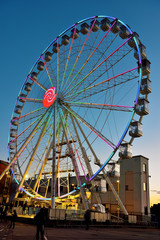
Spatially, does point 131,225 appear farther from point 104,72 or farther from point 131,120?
point 104,72

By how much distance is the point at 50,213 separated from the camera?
56.7ft

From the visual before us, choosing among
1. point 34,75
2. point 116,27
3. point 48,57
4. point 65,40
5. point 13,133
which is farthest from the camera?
point 13,133

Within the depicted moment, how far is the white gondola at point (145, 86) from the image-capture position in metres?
19.3

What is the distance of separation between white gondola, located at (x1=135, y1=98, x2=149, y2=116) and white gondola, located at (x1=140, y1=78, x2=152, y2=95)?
0.70m

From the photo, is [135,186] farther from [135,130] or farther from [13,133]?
[135,130]

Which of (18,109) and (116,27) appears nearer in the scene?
(116,27)

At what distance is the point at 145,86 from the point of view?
1934 centimetres

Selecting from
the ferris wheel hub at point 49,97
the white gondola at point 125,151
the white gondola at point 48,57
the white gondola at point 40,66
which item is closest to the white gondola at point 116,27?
the ferris wheel hub at point 49,97

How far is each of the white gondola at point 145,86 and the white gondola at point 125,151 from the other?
428cm

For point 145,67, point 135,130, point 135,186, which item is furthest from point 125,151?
point 135,186

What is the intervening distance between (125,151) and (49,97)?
33.8 ft

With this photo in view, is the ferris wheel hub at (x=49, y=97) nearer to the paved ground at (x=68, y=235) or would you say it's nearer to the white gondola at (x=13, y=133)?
the white gondola at (x=13, y=133)

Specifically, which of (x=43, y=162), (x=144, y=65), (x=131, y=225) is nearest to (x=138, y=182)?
(x=131, y=225)

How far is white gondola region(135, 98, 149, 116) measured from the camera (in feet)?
61.7
